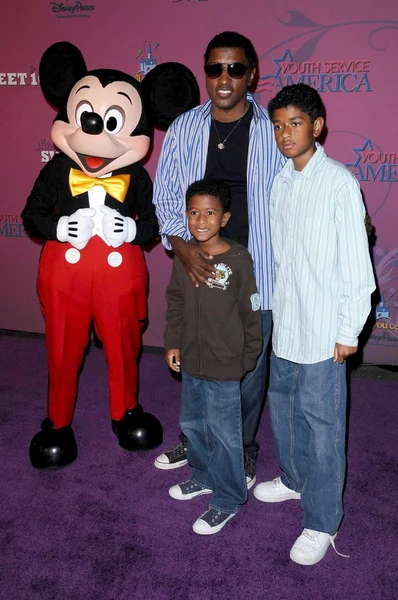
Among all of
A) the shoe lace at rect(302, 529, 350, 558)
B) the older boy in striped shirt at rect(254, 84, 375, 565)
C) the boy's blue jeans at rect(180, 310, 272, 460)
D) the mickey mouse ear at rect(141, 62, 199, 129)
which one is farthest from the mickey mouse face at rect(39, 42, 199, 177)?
the shoe lace at rect(302, 529, 350, 558)

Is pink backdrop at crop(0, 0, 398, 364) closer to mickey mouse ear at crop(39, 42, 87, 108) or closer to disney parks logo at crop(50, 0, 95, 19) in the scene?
disney parks logo at crop(50, 0, 95, 19)

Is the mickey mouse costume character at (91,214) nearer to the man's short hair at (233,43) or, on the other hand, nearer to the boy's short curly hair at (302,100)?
the man's short hair at (233,43)

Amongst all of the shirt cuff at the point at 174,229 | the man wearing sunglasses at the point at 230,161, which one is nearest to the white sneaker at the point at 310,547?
the man wearing sunglasses at the point at 230,161

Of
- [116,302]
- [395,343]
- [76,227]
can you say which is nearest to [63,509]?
[116,302]

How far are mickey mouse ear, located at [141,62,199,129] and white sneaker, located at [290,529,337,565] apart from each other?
162cm

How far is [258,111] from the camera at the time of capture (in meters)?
2.13

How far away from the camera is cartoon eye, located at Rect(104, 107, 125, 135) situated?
7.55ft

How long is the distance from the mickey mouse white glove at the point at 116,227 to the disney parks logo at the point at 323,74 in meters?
1.40

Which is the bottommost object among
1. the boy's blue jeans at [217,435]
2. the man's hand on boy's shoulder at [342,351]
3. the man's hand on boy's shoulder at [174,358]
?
the boy's blue jeans at [217,435]

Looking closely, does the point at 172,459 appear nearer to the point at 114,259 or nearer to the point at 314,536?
the point at 314,536

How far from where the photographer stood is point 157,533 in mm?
Result: 2129

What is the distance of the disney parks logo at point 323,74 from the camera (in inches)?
123

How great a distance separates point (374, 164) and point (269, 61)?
2.55ft

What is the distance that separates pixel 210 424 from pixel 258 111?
3.57ft
